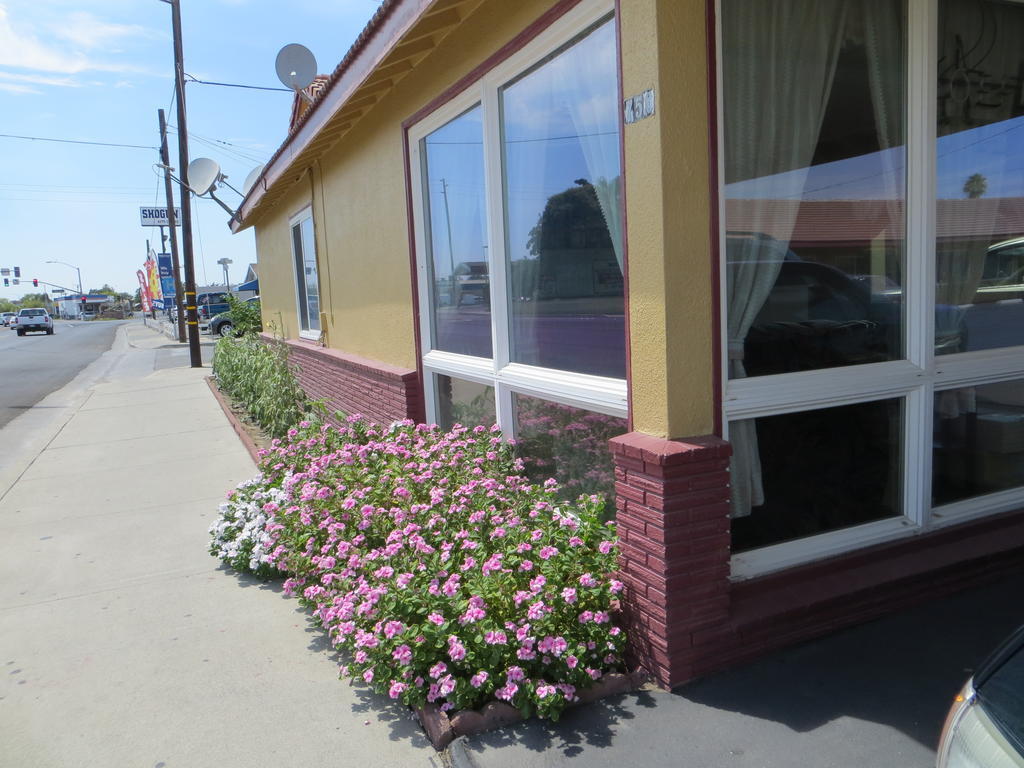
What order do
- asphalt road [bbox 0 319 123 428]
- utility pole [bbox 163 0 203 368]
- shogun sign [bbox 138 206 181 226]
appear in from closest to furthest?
asphalt road [bbox 0 319 123 428], utility pole [bbox 163 0 203 368], shogun sign [bbox 138 206 181 226]

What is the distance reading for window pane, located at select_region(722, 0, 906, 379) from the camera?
121 inches

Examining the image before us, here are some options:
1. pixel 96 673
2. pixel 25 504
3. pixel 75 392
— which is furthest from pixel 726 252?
pixel 75 392

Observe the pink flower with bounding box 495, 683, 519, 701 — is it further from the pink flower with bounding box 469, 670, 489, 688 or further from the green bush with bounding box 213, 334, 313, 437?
the green bush with bounding box 213, 334, 313, 437

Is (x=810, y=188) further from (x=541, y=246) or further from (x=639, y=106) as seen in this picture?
(x=541, y=246)

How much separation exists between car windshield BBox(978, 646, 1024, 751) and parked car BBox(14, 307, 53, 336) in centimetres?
5600

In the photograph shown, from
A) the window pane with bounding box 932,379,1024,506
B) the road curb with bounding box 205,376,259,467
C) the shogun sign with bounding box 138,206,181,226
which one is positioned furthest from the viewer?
the shogun sign with bounding box 138,206,181,226

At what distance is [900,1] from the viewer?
10.7 ft

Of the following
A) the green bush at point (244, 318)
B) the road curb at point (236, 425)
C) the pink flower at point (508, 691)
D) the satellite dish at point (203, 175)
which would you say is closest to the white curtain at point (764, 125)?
the pink flower at point (508, 691)

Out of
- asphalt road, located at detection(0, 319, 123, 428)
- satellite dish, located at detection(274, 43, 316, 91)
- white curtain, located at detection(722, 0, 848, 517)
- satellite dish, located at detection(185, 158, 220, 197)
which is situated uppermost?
satellite dish, located at detection(274, 43, 316, 91)

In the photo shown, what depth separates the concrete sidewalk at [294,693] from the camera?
8.59ft

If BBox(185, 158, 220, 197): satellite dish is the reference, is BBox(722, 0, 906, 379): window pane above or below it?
below

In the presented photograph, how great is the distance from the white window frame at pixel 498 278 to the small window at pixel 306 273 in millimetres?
3827

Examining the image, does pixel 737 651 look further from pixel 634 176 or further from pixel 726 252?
pixel 634 176

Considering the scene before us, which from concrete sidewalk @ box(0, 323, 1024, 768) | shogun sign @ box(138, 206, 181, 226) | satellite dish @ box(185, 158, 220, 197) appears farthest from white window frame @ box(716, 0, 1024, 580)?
shogun sign @ box(138, 206, 181, 226)
